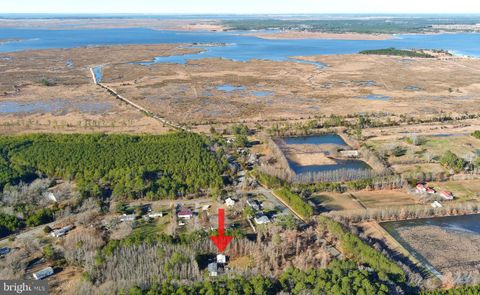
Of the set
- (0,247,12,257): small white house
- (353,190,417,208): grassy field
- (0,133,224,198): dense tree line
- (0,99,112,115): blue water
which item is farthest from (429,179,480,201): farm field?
(0,99,112,115): blue water

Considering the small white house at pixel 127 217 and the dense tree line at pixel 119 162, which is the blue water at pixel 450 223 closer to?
the dense tree line at pixel 119 162

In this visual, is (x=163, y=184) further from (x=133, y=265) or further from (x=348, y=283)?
(x=348, y=283)

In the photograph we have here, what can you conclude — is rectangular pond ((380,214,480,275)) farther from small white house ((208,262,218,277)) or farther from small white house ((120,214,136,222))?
small white house ((120,214,136,222))

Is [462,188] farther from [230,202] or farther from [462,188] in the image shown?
[230,202]

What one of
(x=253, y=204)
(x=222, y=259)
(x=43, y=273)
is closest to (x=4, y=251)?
(x=43, y=273)

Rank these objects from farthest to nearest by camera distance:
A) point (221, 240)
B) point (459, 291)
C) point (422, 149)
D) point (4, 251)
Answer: point (422, 149)
point (221, 240)
point (4, 251)
point (459, 291)

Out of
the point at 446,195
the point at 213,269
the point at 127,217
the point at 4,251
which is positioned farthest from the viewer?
the point at 446,195

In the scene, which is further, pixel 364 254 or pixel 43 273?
pixel 364 254

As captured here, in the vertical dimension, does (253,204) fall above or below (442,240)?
above
